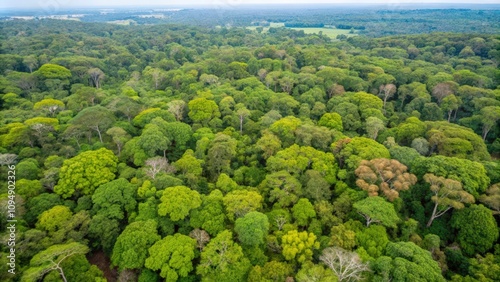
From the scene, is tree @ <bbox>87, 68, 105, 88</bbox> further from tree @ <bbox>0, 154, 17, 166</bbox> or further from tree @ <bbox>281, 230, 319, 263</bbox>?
tree @ <bbox>281, 230, 319, 263</bbox>

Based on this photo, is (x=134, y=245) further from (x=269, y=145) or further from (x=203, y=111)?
(x=203, y=111)

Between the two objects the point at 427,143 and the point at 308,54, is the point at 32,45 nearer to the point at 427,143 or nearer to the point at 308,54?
the point at 308,54

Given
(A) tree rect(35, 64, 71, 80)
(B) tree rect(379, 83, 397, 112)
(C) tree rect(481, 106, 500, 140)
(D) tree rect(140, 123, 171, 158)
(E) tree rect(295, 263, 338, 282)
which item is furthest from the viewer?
(A) tree rect(35, 64, 71, 80)

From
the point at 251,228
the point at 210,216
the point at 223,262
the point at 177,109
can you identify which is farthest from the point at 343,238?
the point at 177,109

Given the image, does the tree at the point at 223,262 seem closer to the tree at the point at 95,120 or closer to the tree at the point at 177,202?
the tree at the point at 177,202

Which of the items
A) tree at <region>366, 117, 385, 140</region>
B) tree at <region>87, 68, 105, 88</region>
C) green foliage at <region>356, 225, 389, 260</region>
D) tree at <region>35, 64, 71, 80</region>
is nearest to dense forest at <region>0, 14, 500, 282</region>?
green foliage at <region>356, 225, 389, 260</region>

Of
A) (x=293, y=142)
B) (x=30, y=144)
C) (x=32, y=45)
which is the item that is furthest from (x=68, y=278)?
(x=32, y=45)

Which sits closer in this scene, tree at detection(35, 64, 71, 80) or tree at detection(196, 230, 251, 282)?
tree at detection(196, 230, 251, 282)
